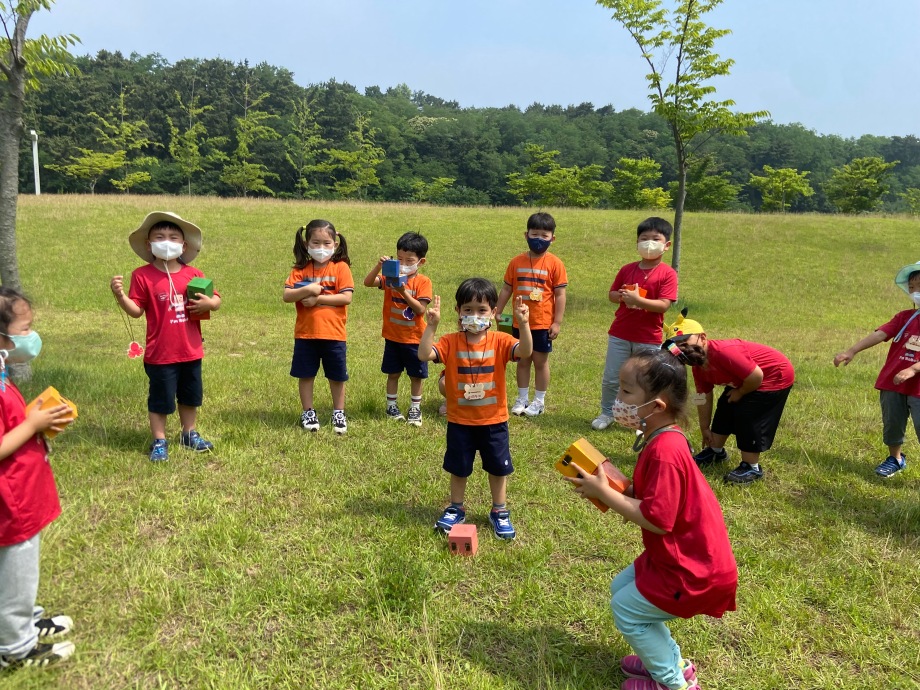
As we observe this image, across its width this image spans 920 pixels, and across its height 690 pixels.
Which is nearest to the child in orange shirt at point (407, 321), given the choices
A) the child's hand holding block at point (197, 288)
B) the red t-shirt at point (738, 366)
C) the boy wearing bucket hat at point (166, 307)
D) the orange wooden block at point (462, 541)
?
the child's hand holding block at point (197, 288)

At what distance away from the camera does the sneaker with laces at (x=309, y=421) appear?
5.73m

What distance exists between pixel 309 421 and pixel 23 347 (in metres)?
3.16

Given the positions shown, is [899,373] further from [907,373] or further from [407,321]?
[407,321]

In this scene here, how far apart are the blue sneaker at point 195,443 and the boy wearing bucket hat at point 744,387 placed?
13.1 ft

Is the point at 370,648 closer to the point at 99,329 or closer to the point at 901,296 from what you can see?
the point at 99,329

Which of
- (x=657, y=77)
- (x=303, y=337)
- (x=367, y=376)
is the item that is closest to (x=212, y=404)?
(x=303, y=337)

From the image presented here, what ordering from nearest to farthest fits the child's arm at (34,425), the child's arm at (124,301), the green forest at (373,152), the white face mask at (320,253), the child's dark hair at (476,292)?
the child's arm at (34,425)
the child's dark hair at (476,292)
the child's arm at (124,301)
the white face mask at (320,253)
the green forest at (373,152)

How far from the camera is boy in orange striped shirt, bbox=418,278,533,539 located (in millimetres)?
3896

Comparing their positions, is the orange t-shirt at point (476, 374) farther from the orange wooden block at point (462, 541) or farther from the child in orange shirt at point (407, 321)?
the child in orange shirt at point (407, 321)

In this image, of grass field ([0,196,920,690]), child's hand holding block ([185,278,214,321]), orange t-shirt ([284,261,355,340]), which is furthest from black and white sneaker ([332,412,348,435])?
child's hand holding block ([185,278,214,321])

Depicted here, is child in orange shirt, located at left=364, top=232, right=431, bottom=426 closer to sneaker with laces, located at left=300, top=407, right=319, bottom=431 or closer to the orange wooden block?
sneaker with laces, located at left=300, top=407, right=319, bottom=431

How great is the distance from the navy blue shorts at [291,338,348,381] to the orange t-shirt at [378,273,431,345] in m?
0.63

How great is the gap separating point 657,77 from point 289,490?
13.2 meters

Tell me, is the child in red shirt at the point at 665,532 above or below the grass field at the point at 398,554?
above
